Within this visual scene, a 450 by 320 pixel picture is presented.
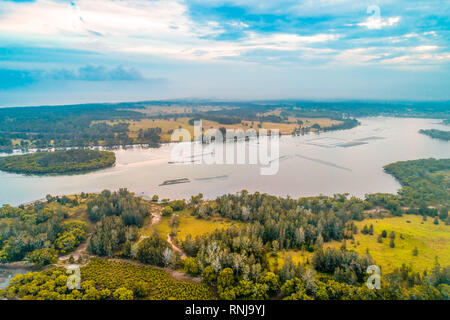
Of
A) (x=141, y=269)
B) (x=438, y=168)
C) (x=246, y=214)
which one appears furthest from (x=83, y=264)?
(x=438, y=168)

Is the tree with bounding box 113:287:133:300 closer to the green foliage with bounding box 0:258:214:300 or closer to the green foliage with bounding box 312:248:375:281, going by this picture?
the green foliage with bounding box 0:258:214:300

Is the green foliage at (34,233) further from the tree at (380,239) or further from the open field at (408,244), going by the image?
the tree at (380,239)

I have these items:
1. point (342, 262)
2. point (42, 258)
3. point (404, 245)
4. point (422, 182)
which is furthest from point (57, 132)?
point (422, 182)

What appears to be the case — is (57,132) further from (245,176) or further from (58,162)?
(245,176)

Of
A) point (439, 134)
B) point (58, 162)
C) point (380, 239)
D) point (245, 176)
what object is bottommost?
point (380, 239)

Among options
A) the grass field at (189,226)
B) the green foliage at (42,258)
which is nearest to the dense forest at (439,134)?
the grass field at (189,226)
